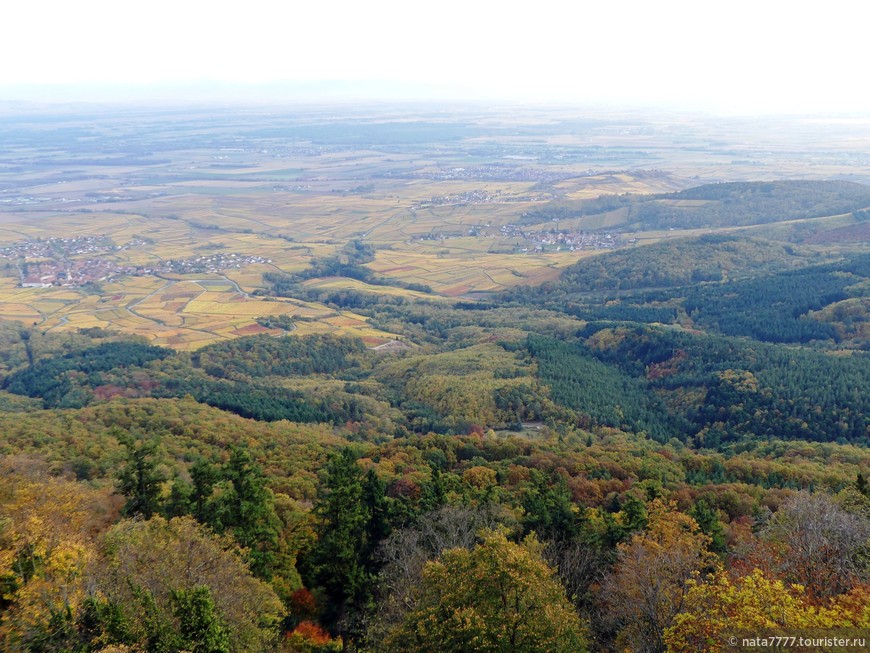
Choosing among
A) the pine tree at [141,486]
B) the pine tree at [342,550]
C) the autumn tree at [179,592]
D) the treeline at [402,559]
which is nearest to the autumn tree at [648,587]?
the treeline at [402,559]

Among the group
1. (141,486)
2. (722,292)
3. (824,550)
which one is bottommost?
(722,292)

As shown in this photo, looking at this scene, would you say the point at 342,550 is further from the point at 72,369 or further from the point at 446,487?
the point at 72,369

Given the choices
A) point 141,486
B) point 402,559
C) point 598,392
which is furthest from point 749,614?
point 598,392

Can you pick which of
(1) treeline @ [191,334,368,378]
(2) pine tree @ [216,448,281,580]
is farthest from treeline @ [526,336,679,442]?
(2) pine tree @ [216,448,281,580]

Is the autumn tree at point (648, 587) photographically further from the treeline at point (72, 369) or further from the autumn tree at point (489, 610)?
the treeline at point (72, 369)

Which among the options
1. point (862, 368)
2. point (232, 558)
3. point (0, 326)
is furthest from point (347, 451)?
point (0, 326)

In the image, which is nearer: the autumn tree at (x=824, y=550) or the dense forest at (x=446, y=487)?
the dense forest at (x=446, y=487)
